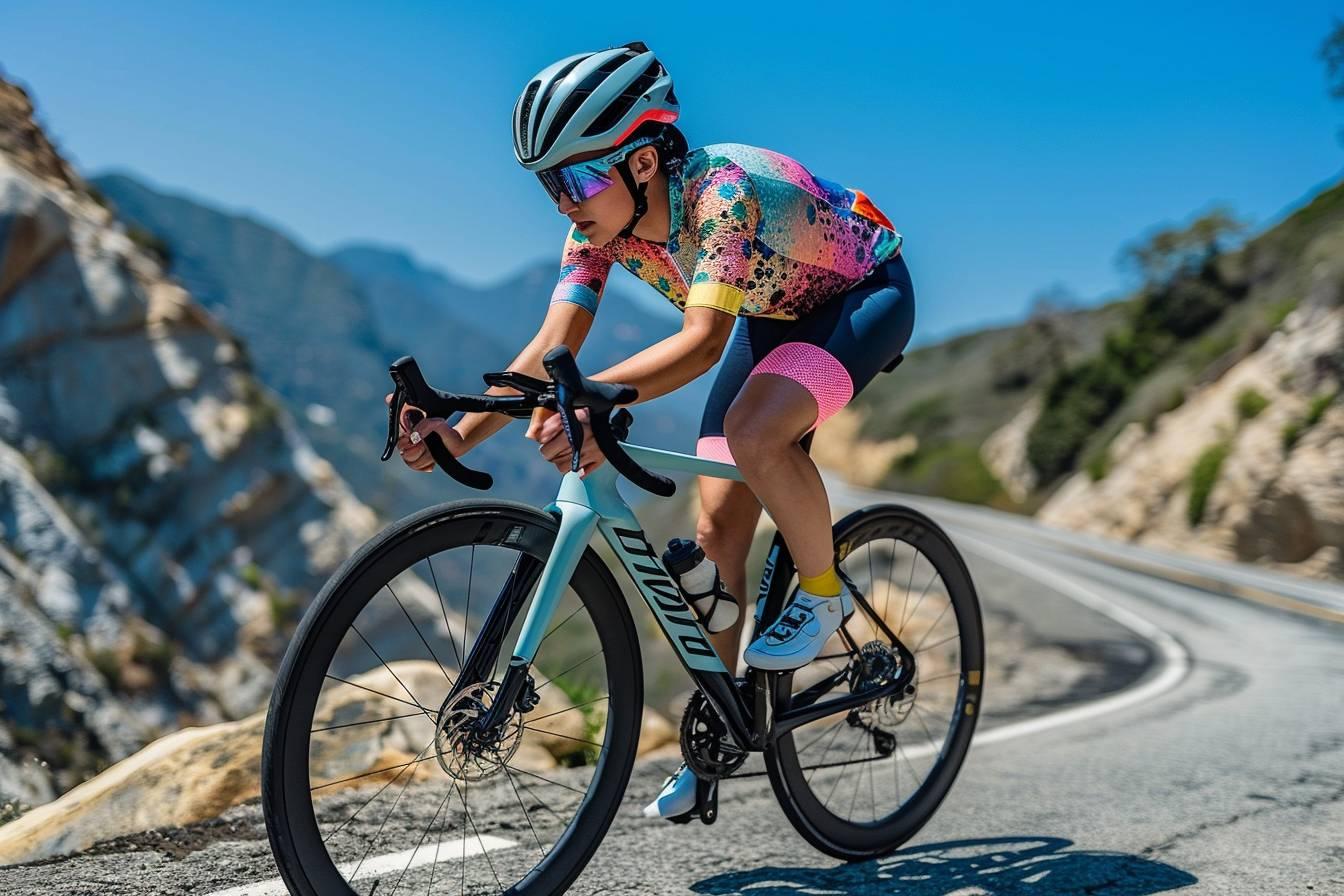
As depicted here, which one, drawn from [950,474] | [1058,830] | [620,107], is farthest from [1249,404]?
[950,474]

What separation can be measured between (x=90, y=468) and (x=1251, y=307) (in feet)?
136

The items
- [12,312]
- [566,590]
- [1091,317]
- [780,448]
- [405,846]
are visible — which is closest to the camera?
[566,590]

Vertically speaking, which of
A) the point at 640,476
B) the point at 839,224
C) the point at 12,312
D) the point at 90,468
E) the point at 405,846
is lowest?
the point at 405,846

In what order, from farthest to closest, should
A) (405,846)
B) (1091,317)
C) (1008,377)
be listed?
(1091,317)
(1008,377)
(405,846)

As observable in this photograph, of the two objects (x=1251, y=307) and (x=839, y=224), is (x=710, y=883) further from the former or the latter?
(x=1251, y=307)

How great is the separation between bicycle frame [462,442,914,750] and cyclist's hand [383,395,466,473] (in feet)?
0.96

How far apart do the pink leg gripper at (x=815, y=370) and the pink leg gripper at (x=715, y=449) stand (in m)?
0.27

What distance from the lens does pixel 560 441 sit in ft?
8.22

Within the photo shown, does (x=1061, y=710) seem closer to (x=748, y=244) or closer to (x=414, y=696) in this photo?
(x=748, y=244)

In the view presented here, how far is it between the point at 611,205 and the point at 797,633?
52.5 inches

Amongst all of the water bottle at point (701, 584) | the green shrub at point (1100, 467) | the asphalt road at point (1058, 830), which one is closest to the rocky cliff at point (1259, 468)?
the green shrub at point (1100, 467)

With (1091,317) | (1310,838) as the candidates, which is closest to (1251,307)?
(1091,317)

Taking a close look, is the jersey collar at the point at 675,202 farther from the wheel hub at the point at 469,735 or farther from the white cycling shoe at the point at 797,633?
the wheel hub at the point at 469,735

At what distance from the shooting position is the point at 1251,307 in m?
38.8
